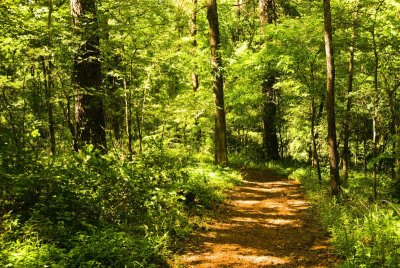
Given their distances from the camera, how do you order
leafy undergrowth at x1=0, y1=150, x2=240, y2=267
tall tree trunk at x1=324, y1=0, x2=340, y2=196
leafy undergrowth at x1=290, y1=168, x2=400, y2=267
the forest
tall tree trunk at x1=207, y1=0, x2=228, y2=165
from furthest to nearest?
tall tree trunk at x1=207, y1=0, x2=228, y2=165
tall tree trunk at x1=324, y1=0, x2=340, y2=196
the forest
leafy undergrowth at x1=0, y1=150, x2=240, y2=267
leafy undergrowth at x1=290, y1=168, x2=400, y2=267

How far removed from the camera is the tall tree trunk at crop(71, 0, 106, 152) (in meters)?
8.66

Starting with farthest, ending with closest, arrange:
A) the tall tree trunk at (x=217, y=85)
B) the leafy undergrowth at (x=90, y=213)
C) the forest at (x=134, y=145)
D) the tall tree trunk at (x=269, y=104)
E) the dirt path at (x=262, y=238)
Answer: the tall tree trunk at (x=269, y=104), the tall tree trunk at (x=217, y=85), the dirt path at (x=262, y=238), the forest at (x=134, y=145), the leafy undergrowth at (x=90, y=213)

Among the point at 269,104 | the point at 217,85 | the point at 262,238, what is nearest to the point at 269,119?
the point at 269,104

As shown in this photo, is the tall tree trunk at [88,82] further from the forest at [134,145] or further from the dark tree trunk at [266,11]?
the dark tree trunk at [266,11]

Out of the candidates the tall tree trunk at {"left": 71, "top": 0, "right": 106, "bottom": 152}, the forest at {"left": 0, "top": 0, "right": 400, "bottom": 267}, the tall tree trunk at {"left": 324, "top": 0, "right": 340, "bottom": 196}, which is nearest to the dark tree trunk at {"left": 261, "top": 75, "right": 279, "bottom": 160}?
the forest at {"left": 0, "top": 0, "right": 400, "bottom": 267}

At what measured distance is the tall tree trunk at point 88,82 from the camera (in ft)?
28.4

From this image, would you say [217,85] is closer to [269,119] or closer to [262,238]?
[269,119]

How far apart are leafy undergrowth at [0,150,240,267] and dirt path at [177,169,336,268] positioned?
60cm

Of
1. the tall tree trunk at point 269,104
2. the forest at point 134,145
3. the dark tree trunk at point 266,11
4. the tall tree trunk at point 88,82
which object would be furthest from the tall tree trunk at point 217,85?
the tall tree trunk at point 88,82

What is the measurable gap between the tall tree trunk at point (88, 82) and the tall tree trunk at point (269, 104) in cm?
1182

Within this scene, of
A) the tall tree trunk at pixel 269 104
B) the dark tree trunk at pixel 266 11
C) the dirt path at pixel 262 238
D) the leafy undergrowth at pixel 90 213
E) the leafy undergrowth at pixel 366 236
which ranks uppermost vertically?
the dark tree trunk at pixel 266 11

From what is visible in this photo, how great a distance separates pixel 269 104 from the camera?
20.4m

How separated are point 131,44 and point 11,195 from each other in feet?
20.4

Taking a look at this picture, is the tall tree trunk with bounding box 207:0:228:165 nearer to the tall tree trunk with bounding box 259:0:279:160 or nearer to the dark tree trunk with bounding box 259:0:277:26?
the tall tree trunk with bounding box 259:0:279:160
